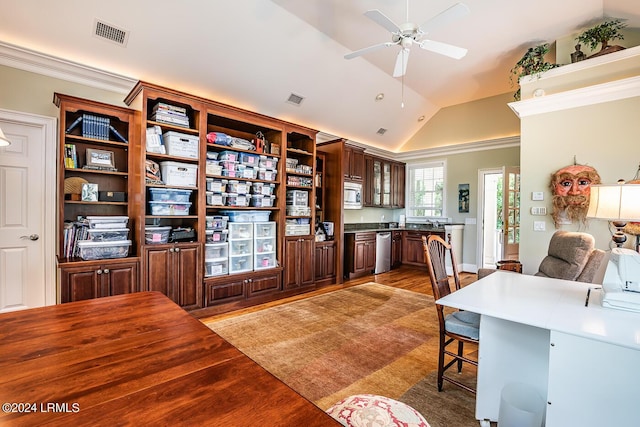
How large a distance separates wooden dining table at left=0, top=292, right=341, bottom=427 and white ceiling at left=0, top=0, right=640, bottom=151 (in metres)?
3.10

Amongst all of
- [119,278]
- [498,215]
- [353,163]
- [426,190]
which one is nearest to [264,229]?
[119,278]

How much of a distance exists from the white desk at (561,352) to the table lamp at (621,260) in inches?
2.6

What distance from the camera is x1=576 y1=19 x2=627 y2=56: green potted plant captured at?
3.57 meters

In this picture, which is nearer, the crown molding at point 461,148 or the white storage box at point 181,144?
the white storage box at point 181,144

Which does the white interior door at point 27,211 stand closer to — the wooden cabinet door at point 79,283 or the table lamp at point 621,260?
the wooden cabinet door at point 79,283

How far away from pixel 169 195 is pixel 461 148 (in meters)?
5.97

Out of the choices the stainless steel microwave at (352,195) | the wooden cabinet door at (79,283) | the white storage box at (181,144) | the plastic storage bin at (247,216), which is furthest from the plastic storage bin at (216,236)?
the stainless steel microwave at (352,195)

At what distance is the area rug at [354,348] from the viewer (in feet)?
6.89

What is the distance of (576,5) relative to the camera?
3.46 metres

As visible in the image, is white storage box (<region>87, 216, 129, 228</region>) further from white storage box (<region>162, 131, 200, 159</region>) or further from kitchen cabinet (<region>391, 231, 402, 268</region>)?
kitchen cabinet (<region>391, 231, 402, 268</region>)

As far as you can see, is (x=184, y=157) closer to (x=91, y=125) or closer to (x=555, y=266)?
(x=91, y=125)

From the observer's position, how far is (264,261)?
4.23 m

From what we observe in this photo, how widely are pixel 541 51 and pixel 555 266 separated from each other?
2.99 meters

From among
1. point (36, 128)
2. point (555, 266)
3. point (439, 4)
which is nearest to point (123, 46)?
point (36, 128)
